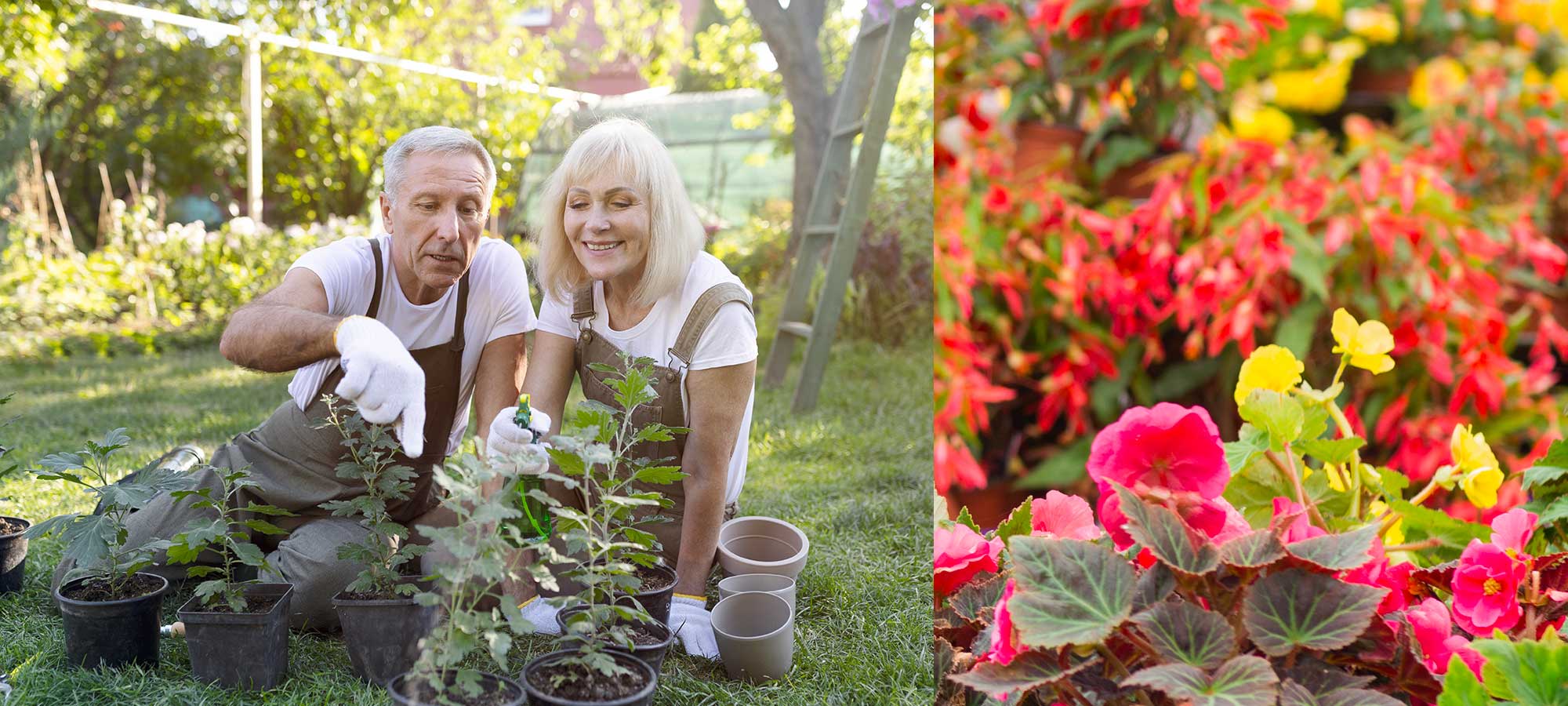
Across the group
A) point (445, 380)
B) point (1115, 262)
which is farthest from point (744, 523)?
point (1115, 262)

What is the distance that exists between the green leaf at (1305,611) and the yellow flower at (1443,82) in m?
1.44

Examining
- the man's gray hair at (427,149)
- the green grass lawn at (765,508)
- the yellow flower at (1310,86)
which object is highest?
the yellow flower at (1310,86)

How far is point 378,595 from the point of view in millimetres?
1175

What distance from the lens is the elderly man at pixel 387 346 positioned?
1139mm

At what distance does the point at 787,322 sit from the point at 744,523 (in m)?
2.10

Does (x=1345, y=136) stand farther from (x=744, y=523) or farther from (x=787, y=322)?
(x=787, y=322)

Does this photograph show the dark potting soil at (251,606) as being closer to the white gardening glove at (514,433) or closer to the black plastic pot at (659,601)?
the white gardening glove at (514,433)

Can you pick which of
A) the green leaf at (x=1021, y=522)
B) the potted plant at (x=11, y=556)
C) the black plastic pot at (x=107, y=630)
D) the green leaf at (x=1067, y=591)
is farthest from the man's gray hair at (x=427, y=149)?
the green leaf at (x=1067, y=591)

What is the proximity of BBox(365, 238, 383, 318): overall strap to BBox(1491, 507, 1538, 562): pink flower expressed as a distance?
1.30 m

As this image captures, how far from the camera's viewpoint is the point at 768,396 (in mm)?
3350

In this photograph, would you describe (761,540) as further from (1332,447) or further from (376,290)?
(1332,447)

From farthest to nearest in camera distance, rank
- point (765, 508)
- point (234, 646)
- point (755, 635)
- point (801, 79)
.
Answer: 1. point (801, 79)
2. point (765, 508)
3. point (755, 635)
4. point (234, 646)

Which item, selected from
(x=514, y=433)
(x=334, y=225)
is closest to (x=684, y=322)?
(x=514, y=433)

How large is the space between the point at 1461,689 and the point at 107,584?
144 cm
